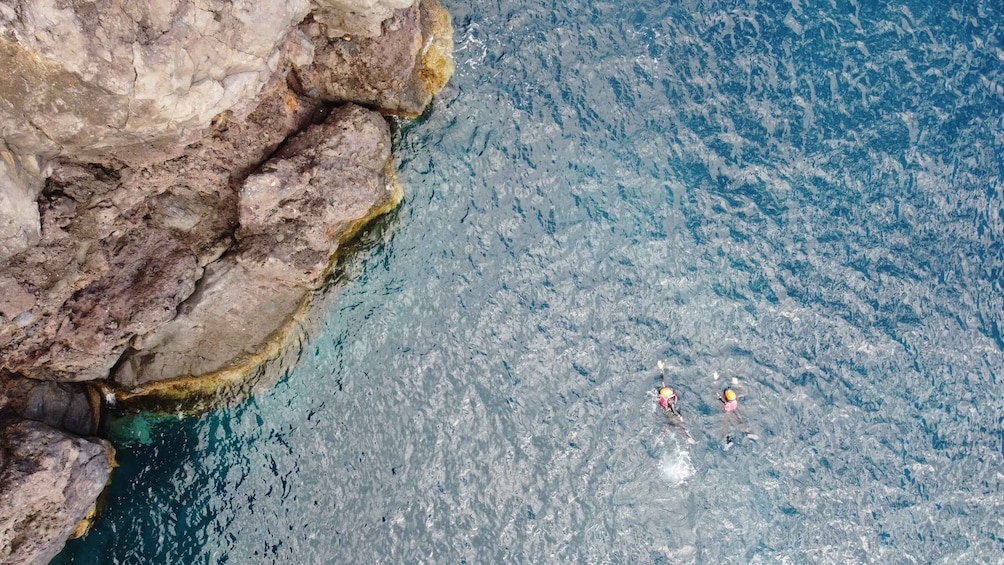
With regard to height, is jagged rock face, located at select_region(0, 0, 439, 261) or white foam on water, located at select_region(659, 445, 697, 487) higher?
jagged rock face, located at select_region(0, 0, 439, 261)

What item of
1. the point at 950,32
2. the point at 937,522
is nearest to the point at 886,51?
the point at 950,32

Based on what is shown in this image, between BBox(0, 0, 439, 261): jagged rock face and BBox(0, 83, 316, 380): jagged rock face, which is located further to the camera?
BBox(0, 83, 316, 380): jagged rock face

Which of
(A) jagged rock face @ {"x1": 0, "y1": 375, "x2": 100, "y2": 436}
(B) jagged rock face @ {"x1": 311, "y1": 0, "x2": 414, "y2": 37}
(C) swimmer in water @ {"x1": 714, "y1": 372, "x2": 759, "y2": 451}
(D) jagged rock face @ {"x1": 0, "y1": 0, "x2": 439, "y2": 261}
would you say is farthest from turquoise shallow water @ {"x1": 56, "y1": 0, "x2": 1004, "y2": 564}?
(D) jagged rock face @ {"x1": 0, "y1": 0, "x2": 439, "y2": 261}

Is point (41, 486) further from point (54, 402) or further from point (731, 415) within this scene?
point (731, 415)

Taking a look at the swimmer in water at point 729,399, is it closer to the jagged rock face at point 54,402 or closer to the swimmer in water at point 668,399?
the swimmer in water at point 668,399

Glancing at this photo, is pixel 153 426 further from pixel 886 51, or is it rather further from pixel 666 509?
pixel 886 51

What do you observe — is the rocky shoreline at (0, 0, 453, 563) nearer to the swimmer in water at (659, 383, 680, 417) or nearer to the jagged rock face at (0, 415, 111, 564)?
the jagged rock face at (0, 415, 111, 564)

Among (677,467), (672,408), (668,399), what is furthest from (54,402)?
(677,467)
